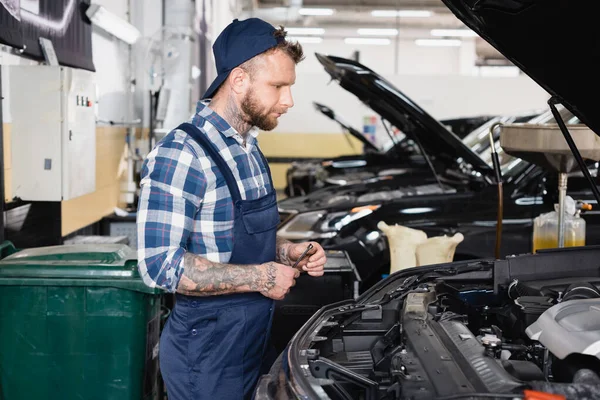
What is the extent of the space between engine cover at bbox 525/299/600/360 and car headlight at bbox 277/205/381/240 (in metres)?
2.86

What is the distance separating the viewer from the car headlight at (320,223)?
4.86 m

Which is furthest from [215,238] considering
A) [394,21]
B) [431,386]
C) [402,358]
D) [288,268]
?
[394,21]

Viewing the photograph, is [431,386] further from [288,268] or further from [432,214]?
[432,214]

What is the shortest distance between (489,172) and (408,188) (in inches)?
36.7

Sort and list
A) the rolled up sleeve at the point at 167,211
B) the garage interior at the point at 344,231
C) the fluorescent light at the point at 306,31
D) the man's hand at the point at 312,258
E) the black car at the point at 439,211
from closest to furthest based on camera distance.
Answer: the garage interior at the point at 344,231
the rolled up sleeve at the point at 167,211
the man's hand at the point at 312,258
the black car at the point at 439,211
the fluorescent light at the point at 306,31

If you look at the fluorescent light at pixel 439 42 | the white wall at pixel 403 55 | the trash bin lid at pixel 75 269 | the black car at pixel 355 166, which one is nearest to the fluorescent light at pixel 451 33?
the fluorescent light at pixel 439 42

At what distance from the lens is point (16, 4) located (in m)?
3.87

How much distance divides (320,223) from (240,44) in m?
2.76

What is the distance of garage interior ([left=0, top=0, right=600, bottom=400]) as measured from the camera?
6.40ft

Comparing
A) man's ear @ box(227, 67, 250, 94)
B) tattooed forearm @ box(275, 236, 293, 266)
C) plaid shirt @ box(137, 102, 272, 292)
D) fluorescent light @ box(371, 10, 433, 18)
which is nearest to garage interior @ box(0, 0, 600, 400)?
tattooed forearm @ box(275, 236, 293, 266)

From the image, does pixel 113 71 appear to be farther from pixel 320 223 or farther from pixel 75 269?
pixel 75 269

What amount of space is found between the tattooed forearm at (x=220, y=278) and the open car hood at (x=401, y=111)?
11.1 ft

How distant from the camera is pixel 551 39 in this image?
6.76 feet

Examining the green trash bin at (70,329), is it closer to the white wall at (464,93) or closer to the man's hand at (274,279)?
the man's hand at (274,279)
